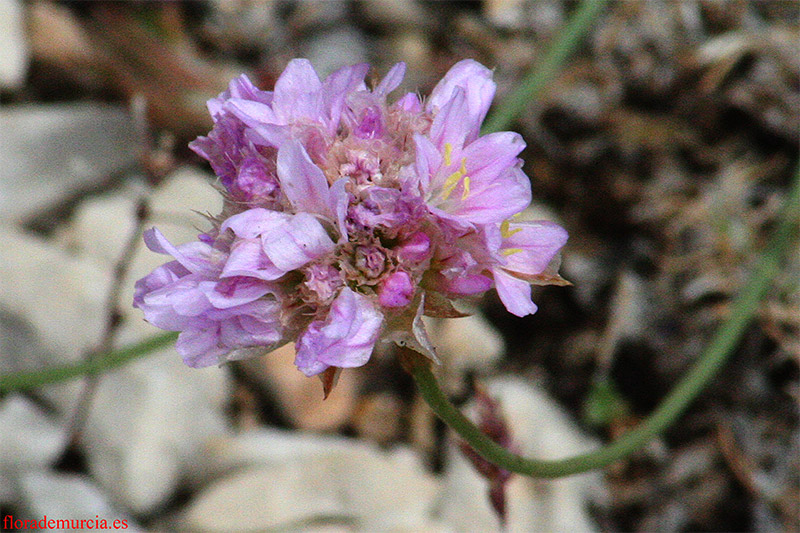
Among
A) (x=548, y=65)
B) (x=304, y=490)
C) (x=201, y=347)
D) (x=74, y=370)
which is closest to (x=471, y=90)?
(x=201, y=347)

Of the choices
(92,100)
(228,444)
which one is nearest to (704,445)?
(228,444)

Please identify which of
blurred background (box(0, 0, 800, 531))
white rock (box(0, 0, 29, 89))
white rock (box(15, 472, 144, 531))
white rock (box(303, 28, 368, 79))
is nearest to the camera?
white rock (box(15, 472, 144, 531))

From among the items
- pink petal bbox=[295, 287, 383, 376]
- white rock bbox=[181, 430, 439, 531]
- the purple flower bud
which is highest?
the purple flower bud

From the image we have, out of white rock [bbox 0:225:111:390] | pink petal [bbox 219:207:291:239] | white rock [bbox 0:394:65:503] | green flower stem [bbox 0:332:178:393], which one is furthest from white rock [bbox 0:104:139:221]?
pink petal [bbox 219:207:291:239]

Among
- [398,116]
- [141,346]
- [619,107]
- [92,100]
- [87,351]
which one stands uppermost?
[398,116]

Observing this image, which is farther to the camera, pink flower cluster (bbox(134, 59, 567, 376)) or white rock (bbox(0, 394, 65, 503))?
white rock (bbox(0, 394, 65, 503))

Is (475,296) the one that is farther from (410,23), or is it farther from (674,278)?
(410,23)

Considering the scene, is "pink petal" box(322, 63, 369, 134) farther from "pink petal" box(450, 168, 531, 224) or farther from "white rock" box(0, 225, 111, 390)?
"white rock" box(0, 225, 111, 390)
